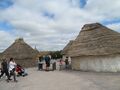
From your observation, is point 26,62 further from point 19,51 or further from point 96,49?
point 96,49

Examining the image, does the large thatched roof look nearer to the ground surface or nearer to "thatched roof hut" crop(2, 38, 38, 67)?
"thatched roof hut" crop(2, 38, 38, 67)

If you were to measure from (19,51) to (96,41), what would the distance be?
18329 mm

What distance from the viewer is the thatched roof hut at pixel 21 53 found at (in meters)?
41.4

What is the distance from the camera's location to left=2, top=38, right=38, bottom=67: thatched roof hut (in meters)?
41.4

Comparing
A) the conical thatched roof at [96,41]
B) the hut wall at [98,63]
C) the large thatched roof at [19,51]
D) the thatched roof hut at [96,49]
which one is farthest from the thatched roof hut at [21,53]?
the hut wall at [98,63]

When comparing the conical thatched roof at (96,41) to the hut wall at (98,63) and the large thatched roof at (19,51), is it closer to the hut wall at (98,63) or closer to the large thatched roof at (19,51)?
the hut wall at (98,63)

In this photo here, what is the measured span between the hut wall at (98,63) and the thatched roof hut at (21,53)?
15.0 meters

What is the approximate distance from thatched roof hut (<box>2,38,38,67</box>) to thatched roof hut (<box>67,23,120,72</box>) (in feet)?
44.5

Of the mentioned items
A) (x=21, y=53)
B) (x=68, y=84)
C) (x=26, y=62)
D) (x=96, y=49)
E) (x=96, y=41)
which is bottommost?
(x=68, y=84)

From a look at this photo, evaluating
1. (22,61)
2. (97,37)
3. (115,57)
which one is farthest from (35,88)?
(22,61)

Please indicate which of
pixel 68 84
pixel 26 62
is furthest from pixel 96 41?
pixel 26 62

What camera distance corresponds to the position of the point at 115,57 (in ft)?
79.8

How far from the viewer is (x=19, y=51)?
42.0 m

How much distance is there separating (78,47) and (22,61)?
15172 millimetres
